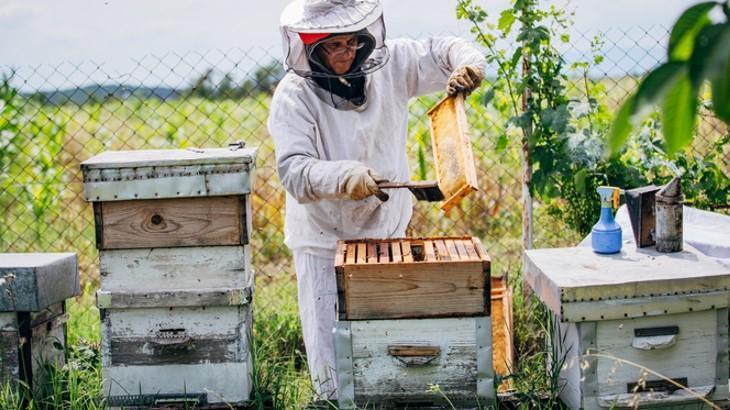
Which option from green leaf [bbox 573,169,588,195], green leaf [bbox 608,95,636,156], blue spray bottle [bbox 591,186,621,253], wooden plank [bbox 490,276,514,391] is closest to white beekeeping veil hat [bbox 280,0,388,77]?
blue spray bottle [bbox 591,186,621,253]

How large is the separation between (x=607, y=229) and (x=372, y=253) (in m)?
0.93

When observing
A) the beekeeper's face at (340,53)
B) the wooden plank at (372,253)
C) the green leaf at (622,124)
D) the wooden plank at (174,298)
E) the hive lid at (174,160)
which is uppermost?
the beekeeper's face at (340,53)

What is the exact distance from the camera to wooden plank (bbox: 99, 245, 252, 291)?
10.1 feet

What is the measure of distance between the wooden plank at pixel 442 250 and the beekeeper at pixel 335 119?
291 mm

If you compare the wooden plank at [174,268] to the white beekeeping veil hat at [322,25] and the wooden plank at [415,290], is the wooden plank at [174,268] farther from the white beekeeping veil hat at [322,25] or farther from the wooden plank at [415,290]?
the white beekeeping veil hat at [322,25]

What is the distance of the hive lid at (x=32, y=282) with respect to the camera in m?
3.31

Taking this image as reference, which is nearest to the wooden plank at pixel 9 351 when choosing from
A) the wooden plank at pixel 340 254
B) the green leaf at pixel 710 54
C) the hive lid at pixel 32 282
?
the hive lid at pixel 32 282

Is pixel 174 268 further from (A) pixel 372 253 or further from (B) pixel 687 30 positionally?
(B) pixel 687 30

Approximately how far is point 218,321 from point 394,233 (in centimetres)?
92

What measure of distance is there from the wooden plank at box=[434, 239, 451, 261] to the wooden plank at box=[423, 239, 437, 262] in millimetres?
21

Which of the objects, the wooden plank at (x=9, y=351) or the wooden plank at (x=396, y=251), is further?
the wooden plank at (x=9, y=351)

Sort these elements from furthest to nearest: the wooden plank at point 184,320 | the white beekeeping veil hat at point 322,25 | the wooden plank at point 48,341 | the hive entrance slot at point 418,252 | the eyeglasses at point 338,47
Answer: the wooden plank at point 48,341 < the eyeglasses at point 338,47 < the white beekeeping veil hat at point 322,25 < the wooden plank at point 184,320 < the hive entrance slot at point 418,252

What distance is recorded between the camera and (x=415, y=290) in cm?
273

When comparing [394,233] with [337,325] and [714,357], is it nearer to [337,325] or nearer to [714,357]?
[337,325]
